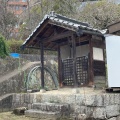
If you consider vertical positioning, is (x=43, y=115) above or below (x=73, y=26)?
below

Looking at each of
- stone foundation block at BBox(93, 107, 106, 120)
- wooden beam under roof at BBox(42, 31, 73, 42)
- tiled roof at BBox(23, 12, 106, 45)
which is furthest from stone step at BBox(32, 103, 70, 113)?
wooden beam under roof at BBox(42, 31, 73, 42)

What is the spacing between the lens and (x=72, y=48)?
11367mm

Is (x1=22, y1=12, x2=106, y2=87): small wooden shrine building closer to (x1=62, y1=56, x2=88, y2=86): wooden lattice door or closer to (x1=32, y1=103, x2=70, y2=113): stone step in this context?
(x1=62, y1=56, x2=88, y2=86): wooden lattice door

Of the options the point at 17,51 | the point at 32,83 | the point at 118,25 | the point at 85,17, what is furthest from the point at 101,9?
the point at 118,25

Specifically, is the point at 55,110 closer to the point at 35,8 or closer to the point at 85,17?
the point at 85,17

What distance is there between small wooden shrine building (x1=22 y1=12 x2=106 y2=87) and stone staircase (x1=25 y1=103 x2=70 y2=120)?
187 centimetres

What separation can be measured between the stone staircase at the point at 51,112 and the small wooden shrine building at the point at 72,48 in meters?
1.87

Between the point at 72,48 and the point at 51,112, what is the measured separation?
3220 mm

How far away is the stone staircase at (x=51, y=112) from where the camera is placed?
9875mm

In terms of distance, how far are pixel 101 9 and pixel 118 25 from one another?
16085 mm

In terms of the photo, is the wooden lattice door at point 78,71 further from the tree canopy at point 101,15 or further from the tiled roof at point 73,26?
the tree canopy at point 101,15

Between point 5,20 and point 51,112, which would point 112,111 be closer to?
point 51,112

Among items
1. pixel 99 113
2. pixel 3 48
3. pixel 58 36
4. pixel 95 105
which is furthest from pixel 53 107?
pixel 3 48

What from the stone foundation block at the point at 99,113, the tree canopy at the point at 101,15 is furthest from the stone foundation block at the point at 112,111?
the tree canopy at the point at 101,15
